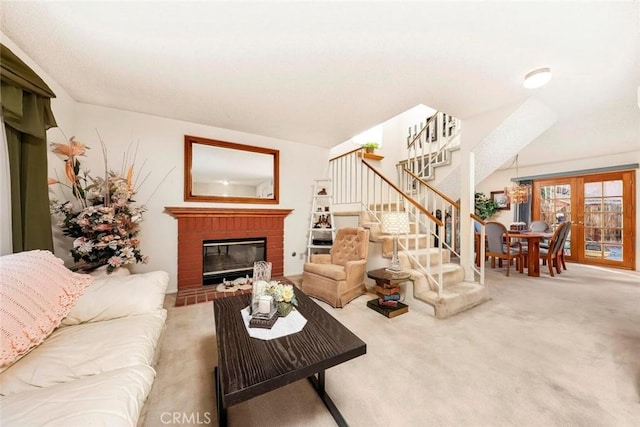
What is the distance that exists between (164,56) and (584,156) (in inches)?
288

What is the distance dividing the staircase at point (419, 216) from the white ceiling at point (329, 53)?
1.14 metres

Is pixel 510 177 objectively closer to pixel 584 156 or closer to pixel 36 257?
pixel 584 156

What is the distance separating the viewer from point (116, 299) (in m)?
1.47

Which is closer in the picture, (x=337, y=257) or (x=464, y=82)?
(x=464, y=82)

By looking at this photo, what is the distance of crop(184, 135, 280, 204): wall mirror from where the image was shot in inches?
125

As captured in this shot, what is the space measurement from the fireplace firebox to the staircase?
166 cm

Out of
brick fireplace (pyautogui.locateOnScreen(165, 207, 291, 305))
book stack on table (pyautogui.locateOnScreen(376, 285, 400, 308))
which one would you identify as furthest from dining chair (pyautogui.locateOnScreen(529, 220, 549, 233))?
brick fireplace (pyautogui.locateOnScreen(165, 207, 291, 305))

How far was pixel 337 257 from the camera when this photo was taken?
10.3 ft

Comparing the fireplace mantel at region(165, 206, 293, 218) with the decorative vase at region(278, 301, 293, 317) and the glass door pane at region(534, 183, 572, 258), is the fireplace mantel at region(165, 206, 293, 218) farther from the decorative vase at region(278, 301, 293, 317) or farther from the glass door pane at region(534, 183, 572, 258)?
the glass door pane at region(534, 183, 572, 258)

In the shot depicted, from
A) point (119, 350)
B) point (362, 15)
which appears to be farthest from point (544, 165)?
point (119, 350)

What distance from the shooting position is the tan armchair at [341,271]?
2641 millimetres

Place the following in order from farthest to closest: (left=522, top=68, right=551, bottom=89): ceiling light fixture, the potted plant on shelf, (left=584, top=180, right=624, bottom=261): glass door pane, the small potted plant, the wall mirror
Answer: the potted plant on shelf
the small potted plant
(left=584, top=180, right=624, bottom=261): glass door pane
the wall mirror
(left=522, top=68, right=551, bottom=89): ceiling light fixture

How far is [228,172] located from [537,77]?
3615 mm

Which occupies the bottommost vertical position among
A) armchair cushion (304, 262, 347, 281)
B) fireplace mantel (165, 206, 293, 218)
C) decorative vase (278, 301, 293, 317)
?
armchair cushion (304, 262, 347, 281)
